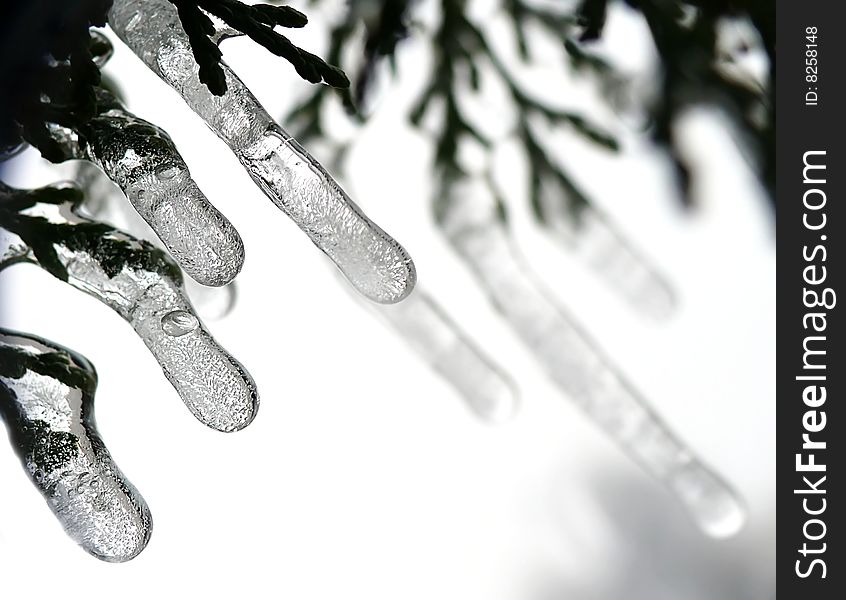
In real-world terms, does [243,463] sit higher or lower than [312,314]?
lower

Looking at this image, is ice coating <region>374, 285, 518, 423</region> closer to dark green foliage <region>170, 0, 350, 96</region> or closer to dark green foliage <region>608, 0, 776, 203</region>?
dark green foliage <region>608, 0, 776, 203</region>

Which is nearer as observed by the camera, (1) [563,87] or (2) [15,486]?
(2) [15,486]

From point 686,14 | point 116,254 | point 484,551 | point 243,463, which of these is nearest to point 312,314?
point 243,463

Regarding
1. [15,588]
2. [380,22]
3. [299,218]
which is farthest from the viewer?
[15,588]

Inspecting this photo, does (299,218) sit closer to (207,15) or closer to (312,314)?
(207,15)

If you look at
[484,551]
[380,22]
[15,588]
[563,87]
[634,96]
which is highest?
[563,87]

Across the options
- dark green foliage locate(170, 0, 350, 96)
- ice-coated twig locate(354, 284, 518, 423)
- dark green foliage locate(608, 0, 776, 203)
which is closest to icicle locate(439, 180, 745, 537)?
ice-coated twig locate(354, 284, 518, 423)
